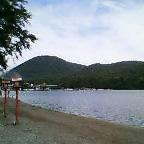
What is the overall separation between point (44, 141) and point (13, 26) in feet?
61.2

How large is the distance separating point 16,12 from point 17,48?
4537 mm

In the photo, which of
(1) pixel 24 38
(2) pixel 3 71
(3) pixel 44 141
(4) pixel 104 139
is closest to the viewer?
(3) pixel 44 141

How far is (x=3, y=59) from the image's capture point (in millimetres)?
39719

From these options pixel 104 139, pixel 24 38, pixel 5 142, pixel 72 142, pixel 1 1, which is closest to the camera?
pixel 5 142

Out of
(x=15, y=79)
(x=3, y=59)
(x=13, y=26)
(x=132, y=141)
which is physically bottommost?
(x=132, y=141)

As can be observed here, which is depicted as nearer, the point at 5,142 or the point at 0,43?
the point at 5,142

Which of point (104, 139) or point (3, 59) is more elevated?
point (3, 59)

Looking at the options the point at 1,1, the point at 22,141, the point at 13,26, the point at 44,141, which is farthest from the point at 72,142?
the point at 13,26

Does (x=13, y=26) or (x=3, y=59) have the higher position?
(x=13, y=26)

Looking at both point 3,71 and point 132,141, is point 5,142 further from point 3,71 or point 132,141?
point 3,71

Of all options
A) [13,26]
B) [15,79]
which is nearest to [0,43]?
[13,26]

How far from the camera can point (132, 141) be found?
90.6ft

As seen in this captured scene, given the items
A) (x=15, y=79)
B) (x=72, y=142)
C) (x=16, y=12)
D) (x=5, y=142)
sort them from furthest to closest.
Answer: (x=16, y=12), (x=15, y=79), (x=72, y=142), (x=5, y=142)

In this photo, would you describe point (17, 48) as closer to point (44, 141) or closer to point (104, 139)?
point (104, 139)
